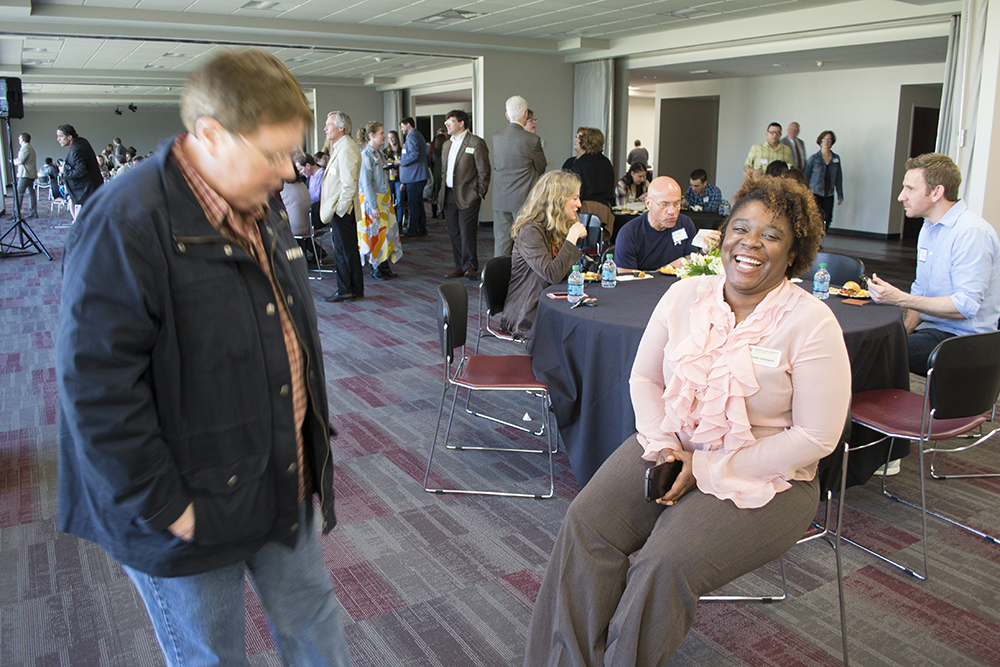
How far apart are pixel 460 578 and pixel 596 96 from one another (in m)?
10.5

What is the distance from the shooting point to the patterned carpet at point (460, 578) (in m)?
2.14

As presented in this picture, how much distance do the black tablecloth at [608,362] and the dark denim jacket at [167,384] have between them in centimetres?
170

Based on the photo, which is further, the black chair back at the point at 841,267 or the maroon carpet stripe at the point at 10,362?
the maroon carpet stripe at the point at 10,362

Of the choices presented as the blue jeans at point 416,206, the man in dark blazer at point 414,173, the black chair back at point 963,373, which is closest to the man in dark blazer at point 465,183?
the man in dark blazer at point 414,173

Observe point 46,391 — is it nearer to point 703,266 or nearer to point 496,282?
point 496,282

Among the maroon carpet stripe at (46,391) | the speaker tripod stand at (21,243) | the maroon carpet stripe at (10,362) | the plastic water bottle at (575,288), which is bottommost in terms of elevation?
the maroon carpet stripe at (46,391)

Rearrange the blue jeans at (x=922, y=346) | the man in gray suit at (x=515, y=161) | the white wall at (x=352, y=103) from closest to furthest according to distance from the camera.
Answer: the blue jeans at (x=922, y=346), the man in gray suit at (x=515, y=161), the white wall at (x=352, y=103)

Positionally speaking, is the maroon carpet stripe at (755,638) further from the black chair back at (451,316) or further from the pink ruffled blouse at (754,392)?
the black chair back at (451,316)

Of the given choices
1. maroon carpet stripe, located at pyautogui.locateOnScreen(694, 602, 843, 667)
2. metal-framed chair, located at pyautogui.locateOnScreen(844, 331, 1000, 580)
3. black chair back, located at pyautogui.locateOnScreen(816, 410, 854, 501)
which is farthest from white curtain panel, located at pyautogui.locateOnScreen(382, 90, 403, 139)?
black chair back, located at pyautogui.locateOnScreen(816, 410, 854, 501)

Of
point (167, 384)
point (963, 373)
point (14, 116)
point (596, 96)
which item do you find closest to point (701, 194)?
point (596, 96)

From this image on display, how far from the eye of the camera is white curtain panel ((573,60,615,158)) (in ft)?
38.1

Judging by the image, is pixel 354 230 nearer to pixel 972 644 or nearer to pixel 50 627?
pixel 50 627

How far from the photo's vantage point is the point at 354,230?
22.0ft

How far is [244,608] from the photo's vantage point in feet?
4.56
